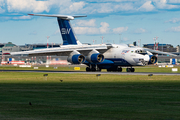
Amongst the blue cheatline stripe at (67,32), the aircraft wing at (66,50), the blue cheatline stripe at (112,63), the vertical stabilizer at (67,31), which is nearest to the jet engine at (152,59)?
the blue cheatline stripe at (112,63)

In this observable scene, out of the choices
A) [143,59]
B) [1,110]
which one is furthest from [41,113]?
[143,59]

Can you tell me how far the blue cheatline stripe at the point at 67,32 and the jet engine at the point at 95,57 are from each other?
6.74 metres

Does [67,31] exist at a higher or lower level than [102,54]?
higher

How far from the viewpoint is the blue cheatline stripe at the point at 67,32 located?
64062mm

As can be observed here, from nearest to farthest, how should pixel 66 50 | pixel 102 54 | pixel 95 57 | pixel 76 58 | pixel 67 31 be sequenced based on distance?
pixel 76 58 → pixel 95 57 → pixel 102 54 → pixel 66 50 → pixel 67 31

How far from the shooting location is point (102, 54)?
5838 cm

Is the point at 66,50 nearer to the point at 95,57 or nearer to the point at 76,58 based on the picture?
the point at 76,58

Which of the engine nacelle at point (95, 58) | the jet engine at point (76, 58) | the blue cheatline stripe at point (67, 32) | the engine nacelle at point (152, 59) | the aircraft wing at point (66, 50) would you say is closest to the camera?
the engine nacelle at point (152, 59)

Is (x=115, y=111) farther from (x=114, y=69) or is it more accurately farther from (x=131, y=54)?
(x=114, y=69)

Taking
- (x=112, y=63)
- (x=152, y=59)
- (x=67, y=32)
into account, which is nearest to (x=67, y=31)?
(x=67, y=32)

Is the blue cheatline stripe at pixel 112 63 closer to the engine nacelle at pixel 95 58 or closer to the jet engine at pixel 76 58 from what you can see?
the engine nacelle at pixel 95 58

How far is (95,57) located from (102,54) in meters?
2.25

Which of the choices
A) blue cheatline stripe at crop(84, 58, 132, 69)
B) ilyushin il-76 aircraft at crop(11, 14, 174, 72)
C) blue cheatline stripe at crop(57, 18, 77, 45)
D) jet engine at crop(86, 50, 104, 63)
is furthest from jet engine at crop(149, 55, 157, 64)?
blue cheatline stripe at crop(57, 18, 77, 45)

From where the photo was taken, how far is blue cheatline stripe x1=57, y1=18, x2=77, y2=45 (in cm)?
6406
